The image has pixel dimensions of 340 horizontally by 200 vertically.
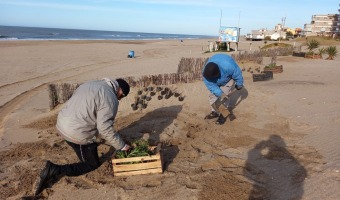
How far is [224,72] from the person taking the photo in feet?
20.7

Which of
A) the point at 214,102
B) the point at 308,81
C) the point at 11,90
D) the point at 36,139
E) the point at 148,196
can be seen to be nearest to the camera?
the point at 148,196

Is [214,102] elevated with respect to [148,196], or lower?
elevated

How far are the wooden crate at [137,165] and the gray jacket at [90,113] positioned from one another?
38cm

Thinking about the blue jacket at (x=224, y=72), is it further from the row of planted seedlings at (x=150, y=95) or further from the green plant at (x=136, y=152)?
the green plant at (x=136, y=152)

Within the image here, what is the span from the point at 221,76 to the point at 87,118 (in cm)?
323

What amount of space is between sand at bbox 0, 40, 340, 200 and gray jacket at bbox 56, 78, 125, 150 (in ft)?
2.30

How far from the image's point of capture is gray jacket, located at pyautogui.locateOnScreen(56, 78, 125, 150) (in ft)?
12.7

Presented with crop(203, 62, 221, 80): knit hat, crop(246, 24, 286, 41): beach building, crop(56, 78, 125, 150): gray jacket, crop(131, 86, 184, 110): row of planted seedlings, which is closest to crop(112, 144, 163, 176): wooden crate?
crop(56, 78, 125, 150): gray jacket

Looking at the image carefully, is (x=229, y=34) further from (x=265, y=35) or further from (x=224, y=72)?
(x=265, y=35)

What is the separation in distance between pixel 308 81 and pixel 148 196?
9.29 meters

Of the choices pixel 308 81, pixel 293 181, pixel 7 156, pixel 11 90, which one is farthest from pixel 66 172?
pixel 308 81

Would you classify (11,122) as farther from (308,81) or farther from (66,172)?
(308,81)

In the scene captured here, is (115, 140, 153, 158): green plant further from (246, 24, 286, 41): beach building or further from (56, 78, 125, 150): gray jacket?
(246, 24, 286, 41): beach building

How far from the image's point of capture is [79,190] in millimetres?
4039
